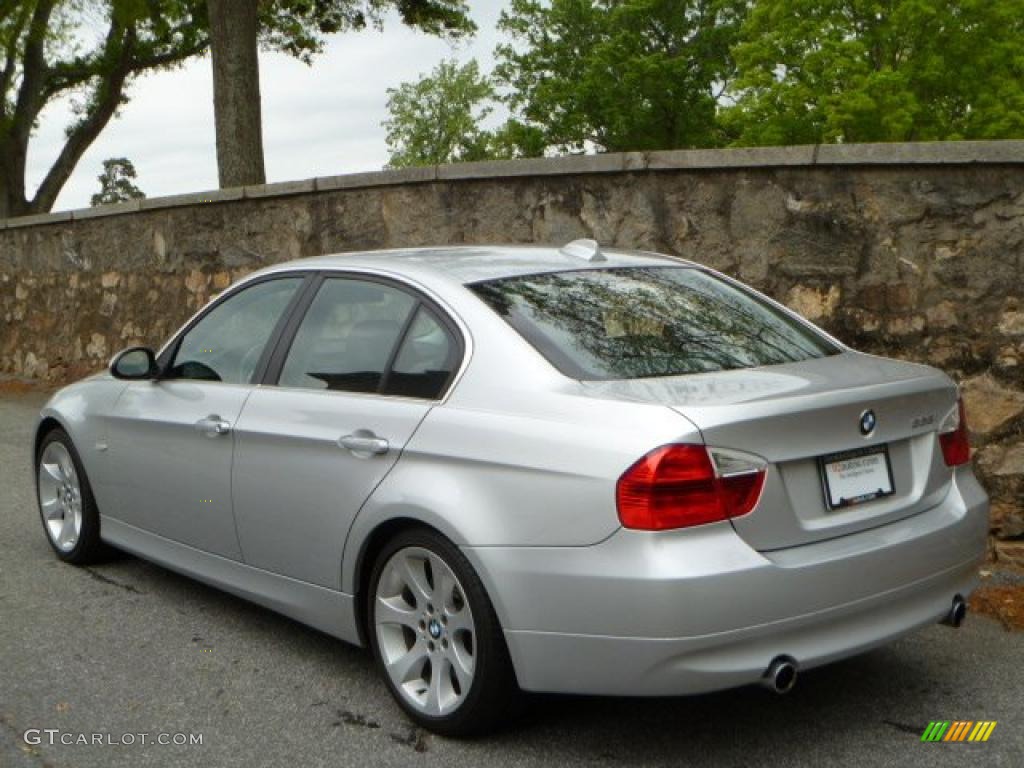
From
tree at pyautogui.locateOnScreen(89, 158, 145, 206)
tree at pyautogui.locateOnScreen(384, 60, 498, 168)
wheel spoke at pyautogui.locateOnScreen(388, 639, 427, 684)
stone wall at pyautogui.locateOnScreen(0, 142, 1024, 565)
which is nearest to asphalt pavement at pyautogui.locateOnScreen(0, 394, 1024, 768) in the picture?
wheel spoke at pyautogui.locateOnScreen(388, 639, 427, 684)

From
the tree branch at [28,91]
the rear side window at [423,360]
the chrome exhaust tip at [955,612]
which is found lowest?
the chrome exhaust tip at [955,612]

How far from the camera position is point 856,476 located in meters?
3.81

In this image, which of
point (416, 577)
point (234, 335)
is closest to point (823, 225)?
point (234, 335)

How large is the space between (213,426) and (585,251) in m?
1.52

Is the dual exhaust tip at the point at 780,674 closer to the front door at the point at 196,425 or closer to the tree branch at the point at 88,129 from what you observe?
the front door at the point at 196,425

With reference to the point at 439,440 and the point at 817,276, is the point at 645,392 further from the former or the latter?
the point at 817,276

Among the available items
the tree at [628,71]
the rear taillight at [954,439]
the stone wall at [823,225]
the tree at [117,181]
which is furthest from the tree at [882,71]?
the tree at [117,181]

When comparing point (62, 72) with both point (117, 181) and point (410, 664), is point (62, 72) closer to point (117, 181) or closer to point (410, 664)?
point (410, 664)

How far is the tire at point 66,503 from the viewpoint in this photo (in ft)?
20.0

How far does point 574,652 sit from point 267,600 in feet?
5.18

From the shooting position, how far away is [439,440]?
4.00 metres

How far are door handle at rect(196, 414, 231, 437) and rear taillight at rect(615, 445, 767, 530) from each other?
196 centimetres

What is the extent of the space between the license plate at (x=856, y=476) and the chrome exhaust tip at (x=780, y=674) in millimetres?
461

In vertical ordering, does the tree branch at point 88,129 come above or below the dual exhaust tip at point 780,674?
above
